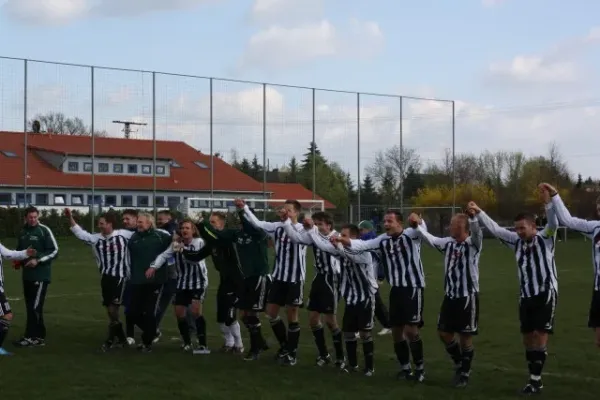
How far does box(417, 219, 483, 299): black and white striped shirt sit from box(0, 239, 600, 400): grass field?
110 cm

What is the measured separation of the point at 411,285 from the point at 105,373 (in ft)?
12.9

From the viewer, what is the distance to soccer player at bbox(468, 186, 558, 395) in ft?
30.3

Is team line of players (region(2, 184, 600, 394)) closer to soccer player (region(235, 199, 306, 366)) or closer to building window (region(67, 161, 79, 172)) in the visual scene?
soccer player (region(235, 199, 306, 366))

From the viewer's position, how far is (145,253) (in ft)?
40.4

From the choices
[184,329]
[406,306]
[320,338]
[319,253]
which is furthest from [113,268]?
[406,306]

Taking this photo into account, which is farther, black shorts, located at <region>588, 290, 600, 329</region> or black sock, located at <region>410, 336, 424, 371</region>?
black sock, located at <region>410, 336, 424, 371</region>

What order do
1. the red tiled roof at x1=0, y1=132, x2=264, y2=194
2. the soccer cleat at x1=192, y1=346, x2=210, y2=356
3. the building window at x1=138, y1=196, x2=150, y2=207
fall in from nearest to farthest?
the soccer cleat at x1=192, y1=346, x2=210, y2=356
the red tiled roof at x1=0, y1=132, x2=264, y2=194
the building window at x1=138, y1=196, x2=150, y2=207

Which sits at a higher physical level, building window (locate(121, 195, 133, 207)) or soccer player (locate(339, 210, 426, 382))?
building window (locate(121, 195, 133, 207))

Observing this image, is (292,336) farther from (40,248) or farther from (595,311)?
(40,248)

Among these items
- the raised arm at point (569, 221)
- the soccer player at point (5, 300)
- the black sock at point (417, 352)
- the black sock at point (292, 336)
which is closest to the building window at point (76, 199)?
the soccer player at point (5, 300)

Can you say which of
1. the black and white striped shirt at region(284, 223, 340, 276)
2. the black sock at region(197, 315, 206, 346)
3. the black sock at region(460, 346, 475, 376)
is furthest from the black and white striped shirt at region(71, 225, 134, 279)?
the black sock at region(460, 346, 475, 376)

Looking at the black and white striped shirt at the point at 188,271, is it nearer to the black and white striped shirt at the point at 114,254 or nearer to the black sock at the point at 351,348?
the black and white striped shirt at the point at 114,254

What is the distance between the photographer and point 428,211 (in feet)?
177

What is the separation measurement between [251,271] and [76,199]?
129 feet
